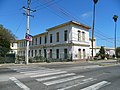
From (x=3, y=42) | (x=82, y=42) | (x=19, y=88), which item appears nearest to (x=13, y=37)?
(x=3, y=42)

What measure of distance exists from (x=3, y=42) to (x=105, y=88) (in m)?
36.0

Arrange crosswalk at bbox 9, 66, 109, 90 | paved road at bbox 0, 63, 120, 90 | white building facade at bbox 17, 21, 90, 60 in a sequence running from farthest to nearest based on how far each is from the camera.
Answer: white building facade at bbox 17, 21, 90, 60 → crosswalk at bbox 9, 66, 109, 90 → paved road at bbox 0, 63, 120, 90

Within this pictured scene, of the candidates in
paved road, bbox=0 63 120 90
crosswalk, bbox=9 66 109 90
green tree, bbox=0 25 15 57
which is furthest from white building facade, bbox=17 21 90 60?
crosswalk, bbox=9 66 109 90

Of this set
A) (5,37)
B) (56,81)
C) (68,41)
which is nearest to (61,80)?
(56,81)

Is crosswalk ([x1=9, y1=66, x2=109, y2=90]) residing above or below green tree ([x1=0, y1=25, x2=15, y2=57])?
below

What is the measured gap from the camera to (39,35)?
54094 millimetres

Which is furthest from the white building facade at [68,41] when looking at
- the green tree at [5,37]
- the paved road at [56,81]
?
the paved road at [56,81]

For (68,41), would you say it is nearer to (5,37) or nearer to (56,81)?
(5,37)

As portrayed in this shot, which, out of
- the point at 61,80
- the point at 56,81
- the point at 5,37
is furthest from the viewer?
the point at 5,37

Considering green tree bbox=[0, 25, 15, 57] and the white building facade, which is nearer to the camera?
the white building facade

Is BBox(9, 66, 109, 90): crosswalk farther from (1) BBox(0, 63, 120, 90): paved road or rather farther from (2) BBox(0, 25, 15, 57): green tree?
(2) BBox(0, 25, 15, 57): green tree

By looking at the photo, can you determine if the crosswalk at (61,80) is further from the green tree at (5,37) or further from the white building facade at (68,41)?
the green tree at (5,37)

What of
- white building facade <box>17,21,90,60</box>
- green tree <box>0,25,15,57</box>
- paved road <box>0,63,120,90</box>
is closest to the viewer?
paved road <box>0,63,120,90</box>

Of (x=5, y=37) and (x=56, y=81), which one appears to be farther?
(x=5, y=37)
